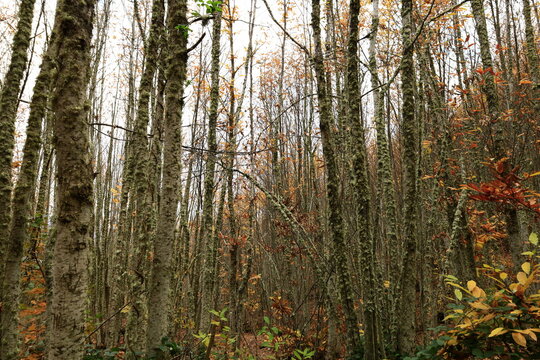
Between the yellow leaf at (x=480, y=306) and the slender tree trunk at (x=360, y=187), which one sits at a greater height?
the slender tree trunk at (x=360, y=187)

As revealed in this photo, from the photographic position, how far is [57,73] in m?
1.67

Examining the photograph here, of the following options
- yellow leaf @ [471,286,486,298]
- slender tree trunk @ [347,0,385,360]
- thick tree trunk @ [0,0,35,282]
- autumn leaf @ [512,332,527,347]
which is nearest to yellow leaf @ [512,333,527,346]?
autumn leaf @ [512,332,527,347]

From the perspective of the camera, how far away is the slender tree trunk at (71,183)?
5.01 ft

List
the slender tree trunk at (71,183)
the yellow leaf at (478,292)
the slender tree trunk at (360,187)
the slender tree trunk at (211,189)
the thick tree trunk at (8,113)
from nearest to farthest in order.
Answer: the slender tree trunk at (71,183)
the yellow leaf at (478,292)
the slender tree trunk at (360,187)
the thick tree trunk at (8,113)
the slender tree trunk at (211,189)

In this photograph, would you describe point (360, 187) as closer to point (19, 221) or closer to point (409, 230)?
point (409, 230)

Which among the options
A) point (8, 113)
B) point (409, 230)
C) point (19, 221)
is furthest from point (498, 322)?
point (8, 113)

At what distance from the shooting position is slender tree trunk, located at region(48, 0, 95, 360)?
5.01 feet

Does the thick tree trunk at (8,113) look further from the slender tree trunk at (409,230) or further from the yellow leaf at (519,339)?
the yellow leaf at (519,339)

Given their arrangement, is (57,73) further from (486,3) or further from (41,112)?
(486,3)

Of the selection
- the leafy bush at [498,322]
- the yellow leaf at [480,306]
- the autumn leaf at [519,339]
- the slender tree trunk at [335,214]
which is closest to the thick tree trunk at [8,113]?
the slender tree trunk at [335,214]

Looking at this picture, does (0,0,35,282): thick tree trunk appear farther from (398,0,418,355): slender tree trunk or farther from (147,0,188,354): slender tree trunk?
(398,0,418,355): slender tree trunk

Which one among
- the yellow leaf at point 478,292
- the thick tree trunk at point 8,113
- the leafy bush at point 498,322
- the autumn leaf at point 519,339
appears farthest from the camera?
the thick tree trunk at point 8,113

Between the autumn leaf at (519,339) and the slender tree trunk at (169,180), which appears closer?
the autumn leaf at (519,339)

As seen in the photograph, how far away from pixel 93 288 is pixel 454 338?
9579 mm
